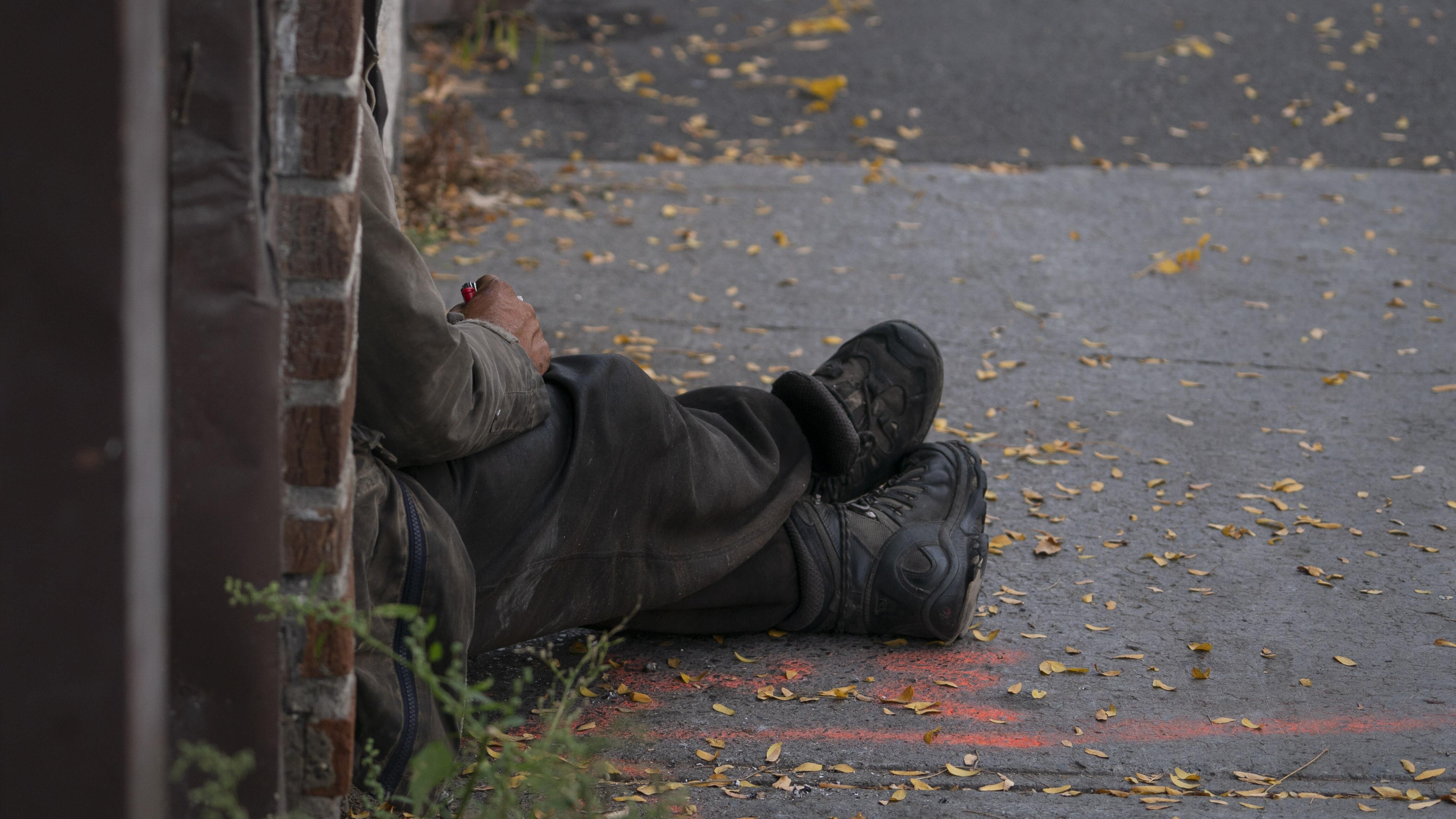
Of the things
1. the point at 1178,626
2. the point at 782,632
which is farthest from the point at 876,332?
the point at 1178,626

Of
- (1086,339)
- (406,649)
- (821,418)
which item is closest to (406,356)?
(406,649)

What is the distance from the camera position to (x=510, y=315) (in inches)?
81.1

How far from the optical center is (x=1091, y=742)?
79.8 inches

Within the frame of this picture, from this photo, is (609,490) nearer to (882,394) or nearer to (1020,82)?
(882,394)

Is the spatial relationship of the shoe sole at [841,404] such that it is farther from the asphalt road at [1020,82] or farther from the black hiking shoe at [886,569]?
the asphalt road at [1020,82]

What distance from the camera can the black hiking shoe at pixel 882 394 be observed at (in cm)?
247

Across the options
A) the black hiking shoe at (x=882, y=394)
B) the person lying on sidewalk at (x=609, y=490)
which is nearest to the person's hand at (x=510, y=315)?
the person lying on sidewalk at (x=609, y=490)

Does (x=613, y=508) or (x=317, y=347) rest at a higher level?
(x=317, y=347)

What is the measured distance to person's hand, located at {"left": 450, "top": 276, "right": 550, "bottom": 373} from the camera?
80.4 inches

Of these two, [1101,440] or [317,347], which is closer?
[317,347]

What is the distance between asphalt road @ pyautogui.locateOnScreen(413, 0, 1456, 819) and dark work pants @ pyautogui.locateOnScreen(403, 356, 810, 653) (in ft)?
0.67

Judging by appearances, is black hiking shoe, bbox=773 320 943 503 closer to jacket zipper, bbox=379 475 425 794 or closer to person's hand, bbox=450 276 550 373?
person's hand, bbox=450 276 550 373

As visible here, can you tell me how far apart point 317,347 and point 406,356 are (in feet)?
0.73

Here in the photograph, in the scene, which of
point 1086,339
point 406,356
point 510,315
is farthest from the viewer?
point 1086,339
